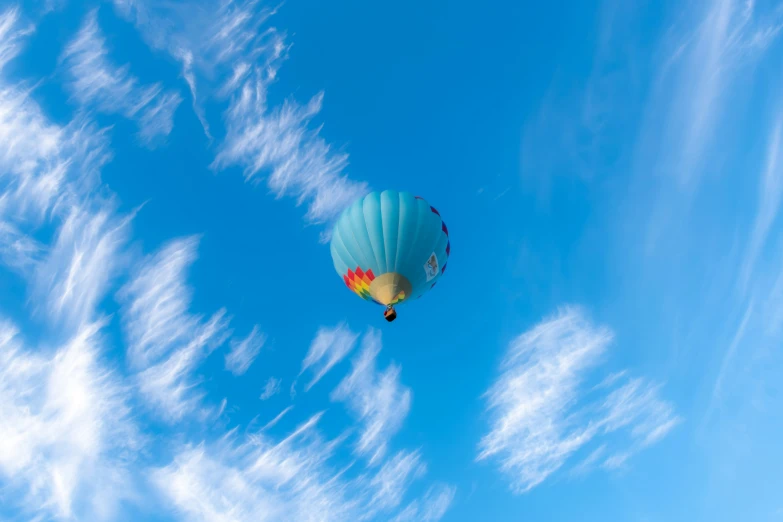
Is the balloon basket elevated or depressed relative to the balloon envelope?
depressed

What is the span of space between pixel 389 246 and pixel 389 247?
0.08 meters

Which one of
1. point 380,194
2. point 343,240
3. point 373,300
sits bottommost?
point 373,300

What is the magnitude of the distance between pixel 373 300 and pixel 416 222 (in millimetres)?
6420

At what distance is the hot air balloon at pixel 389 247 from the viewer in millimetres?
32469

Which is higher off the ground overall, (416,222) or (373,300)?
(416,222)

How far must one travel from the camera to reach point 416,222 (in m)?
33.2

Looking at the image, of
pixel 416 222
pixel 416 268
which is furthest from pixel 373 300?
pixel 416 222

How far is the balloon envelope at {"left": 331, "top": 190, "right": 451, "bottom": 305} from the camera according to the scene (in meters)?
32.5

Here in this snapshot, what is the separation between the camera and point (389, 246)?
106 ft

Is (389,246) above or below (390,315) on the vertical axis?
above

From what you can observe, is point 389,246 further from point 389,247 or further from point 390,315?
point 390,315

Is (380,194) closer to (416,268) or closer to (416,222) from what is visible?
(416,222)

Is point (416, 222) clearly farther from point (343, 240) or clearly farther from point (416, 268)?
point (343, 240)

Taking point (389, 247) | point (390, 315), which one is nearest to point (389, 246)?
point (389, 247)
